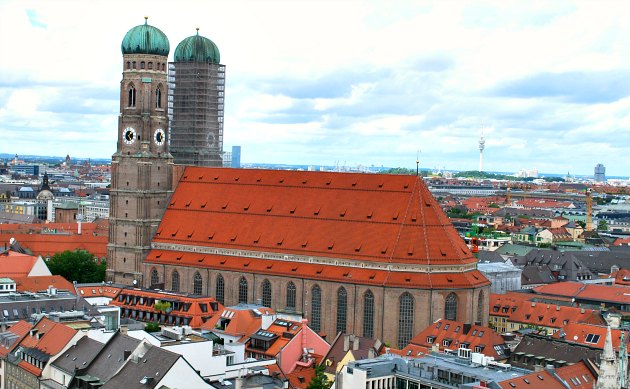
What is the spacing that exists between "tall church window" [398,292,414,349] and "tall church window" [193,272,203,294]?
Result: 93.8ft

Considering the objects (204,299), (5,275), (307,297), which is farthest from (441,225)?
(5,275)

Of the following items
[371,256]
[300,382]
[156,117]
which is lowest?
[300,382]

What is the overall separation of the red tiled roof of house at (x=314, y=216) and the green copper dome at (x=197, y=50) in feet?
104

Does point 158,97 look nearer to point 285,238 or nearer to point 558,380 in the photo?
point 285,238

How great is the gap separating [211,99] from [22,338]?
8185 centimetres

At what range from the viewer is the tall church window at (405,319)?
108 m

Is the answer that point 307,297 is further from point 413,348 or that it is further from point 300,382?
point 300,382

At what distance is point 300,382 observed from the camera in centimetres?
8312

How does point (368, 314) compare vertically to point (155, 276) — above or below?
below

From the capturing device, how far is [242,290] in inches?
4722

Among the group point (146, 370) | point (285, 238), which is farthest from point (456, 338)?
point (146, 370)

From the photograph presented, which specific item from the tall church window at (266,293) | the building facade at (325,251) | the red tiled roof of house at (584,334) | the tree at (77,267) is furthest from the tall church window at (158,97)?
the red tiled roof of house at (584,334)

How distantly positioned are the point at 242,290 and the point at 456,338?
1272 inches

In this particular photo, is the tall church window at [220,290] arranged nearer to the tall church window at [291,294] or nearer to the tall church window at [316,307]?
the tall church window at [291,294]
